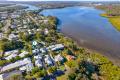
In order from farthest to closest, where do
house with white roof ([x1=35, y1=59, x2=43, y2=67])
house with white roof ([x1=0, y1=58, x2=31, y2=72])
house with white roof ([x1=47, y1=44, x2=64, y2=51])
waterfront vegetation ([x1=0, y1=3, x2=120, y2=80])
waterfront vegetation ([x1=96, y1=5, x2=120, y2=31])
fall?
waterfront vegetation ([x1=96, y1=5, x2=120, y2=31]) < house with white roof ([x1=47, y1=44, x2=64, y2=51]) < house with white roof ([x1=35, y1=59, x2=43, y2=67]) < house with white roof ([x1=0, y1=58, x2=31, y2=72]) < waterfront vegetation ([x1=0, y1=3, x2=120, y2=80])

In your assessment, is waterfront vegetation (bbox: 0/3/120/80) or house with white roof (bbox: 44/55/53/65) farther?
house with white roof (bbox: 44/55/53/65)

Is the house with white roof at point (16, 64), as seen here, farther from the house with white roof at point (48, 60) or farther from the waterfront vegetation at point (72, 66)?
the house with white roof at point (48, 60)

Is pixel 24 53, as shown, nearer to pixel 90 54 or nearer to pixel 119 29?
pixel 90 54

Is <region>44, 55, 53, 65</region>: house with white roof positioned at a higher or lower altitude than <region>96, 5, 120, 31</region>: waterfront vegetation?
lower

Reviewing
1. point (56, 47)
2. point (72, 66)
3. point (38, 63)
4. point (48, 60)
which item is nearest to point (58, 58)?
point (48, 60)

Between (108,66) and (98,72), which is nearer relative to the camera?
(98,72)

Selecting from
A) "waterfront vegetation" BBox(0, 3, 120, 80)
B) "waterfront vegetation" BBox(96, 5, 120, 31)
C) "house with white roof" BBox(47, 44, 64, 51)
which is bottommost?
"waterfront vegetation" BBox(0, 3, 120, 80)

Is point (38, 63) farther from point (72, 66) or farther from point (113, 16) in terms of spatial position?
point (113, 16)

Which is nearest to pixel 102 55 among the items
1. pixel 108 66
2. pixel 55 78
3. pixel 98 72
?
pixel 108 66

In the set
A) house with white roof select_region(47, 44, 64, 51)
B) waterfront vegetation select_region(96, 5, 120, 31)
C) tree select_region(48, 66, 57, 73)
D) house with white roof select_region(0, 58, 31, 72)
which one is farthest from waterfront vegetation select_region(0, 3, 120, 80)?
waterfront vegetation select_region(96, 5, 120, 31)

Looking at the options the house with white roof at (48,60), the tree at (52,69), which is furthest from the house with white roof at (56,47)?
the tree at (52,69)

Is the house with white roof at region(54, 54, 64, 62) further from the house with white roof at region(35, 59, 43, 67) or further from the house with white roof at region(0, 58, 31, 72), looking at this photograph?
the house with white roof at region(0, 58, 31, 72)
